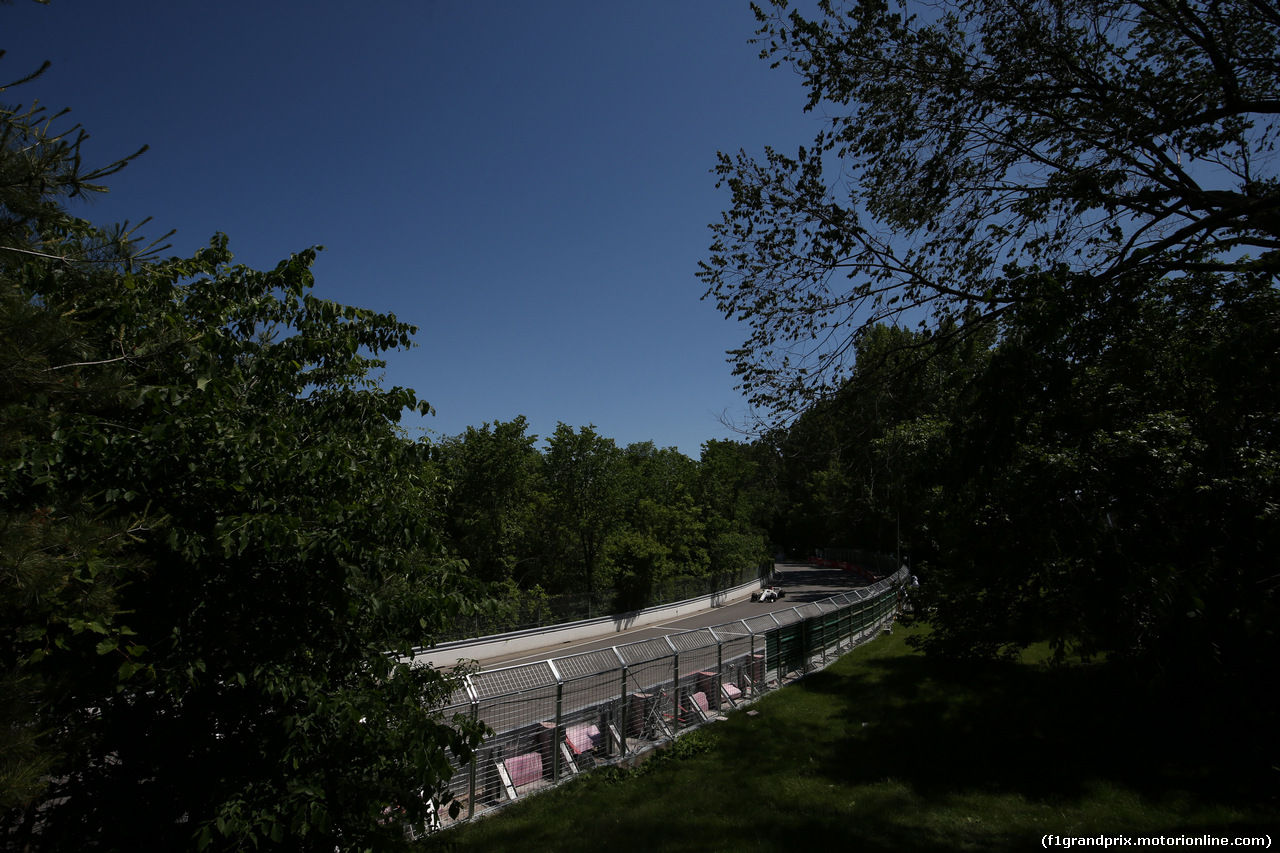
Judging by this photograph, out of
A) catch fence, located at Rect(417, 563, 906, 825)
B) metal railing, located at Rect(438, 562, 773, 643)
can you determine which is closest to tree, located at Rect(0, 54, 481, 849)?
catch fence, located at Rect(417, 563, 906, 825)

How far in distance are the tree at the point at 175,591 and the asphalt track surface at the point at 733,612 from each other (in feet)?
38.9

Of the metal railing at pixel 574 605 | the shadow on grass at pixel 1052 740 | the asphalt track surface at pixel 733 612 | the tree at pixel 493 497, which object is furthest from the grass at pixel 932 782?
the tree at pixel 493 497

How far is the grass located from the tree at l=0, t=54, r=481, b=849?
1705 mm

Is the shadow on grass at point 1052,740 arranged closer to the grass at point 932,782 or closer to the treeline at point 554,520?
the grass at point 932,782

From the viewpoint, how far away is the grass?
24.2 feet

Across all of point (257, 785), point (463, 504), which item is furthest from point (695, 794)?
point (463, 504)

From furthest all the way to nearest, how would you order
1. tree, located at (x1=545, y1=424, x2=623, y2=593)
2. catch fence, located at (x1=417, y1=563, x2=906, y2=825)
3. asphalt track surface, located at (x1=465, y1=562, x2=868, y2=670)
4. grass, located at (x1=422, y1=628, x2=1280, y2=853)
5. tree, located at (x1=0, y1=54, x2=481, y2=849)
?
tree, located at (x1=545, y1=424, x2=623, y2=593) < asphalt track surface, located at (x1=465, y1=562, x2=868, y2=670) < catch fence, located at (x1=417, y1=563, x2=906, y2=825) < grass, located at (x1=422, y1=628, x2=1280, y2=853) < tree, located at (x1=0, y1=54, x2=481, y2=849)

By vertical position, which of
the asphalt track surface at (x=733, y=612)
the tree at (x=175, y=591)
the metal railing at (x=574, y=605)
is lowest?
the asphalt track surface at (x=733, y=612)

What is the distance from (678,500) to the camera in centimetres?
5053

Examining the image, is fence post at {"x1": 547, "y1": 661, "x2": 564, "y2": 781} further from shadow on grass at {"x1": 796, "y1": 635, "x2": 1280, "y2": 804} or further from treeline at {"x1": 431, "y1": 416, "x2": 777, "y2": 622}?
treeline at {"x1": 431, "y1": 416, "x2": 777, "y2": 622}

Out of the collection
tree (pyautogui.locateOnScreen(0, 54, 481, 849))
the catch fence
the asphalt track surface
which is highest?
tree (pyautogui.locateOnScreen(0, 54, 481, 849))

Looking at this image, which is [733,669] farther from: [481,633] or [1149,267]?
[481,633]

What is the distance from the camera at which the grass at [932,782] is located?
7.39m

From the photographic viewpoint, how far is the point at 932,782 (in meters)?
9.30
